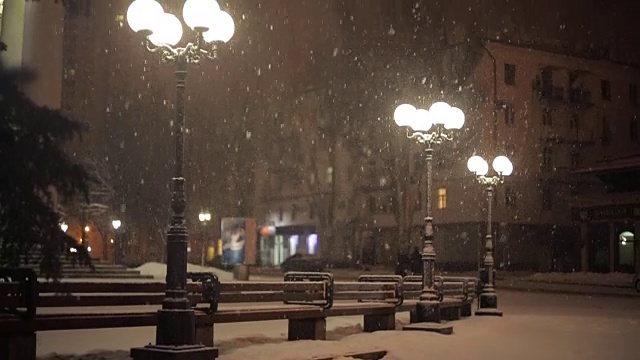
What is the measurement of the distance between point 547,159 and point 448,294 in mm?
41257

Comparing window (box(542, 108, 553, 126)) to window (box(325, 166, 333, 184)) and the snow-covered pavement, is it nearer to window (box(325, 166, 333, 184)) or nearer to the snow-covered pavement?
window (box(325, 166, 333, 184))

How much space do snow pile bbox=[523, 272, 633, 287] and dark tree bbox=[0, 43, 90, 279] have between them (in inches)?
1601

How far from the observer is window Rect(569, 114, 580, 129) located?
210 feet

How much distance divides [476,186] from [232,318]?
47.8 meters

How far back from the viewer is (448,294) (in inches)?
933

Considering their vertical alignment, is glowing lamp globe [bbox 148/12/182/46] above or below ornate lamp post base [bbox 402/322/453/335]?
above

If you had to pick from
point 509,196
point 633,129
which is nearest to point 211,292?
point 509,196

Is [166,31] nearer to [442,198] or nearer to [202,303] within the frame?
[202,303]

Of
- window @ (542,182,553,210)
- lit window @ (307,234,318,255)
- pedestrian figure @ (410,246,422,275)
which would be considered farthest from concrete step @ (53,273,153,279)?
lit window @ (307,234,318,255)

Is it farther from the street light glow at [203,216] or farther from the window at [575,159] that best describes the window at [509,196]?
the street light glow at [203,216]

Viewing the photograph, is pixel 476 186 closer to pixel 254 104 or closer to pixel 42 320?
pixel 254 104

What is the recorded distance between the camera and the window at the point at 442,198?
2461 inches

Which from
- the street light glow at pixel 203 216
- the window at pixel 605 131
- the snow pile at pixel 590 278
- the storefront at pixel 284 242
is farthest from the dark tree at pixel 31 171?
the storefront at pixel 284 242

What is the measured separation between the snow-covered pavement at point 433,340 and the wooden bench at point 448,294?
0.57 meters
